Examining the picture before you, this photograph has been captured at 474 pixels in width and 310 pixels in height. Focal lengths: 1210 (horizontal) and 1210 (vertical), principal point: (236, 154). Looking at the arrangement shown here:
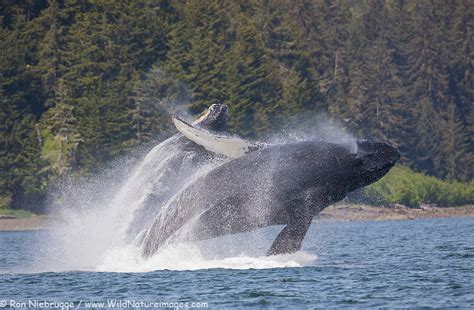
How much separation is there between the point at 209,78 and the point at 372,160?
63.5m

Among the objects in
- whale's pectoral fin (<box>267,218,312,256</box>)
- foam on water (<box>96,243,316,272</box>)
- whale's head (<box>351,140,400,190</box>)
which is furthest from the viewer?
foam on water (<box>96,243,316,272</box>)

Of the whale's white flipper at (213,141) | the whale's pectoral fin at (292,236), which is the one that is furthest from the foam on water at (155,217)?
the whale's white flipper at (213,141)

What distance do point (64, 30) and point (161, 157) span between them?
6896cm

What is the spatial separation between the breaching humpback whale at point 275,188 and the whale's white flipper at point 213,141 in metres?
0.09

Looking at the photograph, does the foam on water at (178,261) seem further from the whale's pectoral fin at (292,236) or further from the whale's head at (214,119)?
the whale's head at (214,119)

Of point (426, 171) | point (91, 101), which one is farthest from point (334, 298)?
point (426, 171)

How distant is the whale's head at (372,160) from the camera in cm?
2853

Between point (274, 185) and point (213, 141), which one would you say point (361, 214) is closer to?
→ point (274, 185)

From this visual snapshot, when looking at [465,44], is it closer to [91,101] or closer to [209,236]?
[91,101]

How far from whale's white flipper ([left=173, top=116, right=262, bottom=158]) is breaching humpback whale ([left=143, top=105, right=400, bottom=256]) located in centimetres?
9

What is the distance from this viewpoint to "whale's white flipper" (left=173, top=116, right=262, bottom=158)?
28.0 m

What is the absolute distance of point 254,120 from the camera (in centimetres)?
9156

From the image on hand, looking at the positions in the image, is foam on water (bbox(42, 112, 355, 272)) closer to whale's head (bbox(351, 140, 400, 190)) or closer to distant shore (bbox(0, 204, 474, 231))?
whale's head (bbox(351, 140, 400, 190))

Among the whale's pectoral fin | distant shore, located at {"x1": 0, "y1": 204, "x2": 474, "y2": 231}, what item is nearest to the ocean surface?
the whale's pectoral fin
